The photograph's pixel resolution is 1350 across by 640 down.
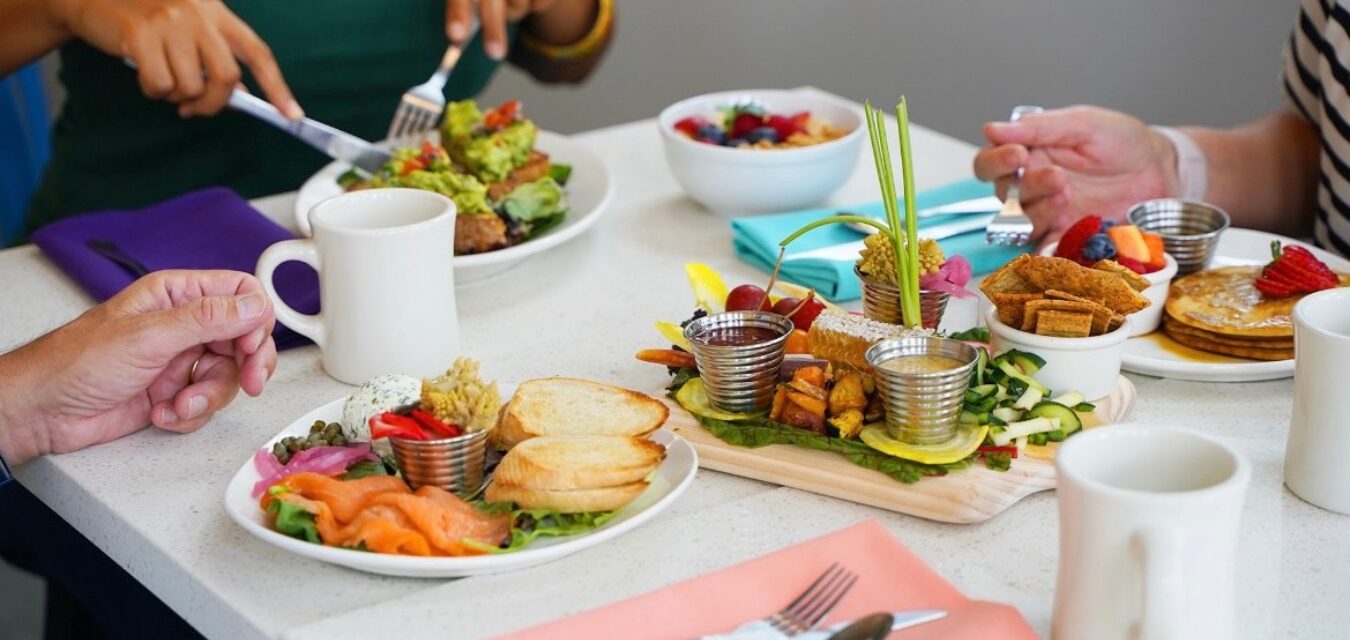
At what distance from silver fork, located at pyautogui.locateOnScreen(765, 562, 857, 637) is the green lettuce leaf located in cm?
32

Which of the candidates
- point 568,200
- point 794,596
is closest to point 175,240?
point 568,200

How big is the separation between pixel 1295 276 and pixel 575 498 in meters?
0.71

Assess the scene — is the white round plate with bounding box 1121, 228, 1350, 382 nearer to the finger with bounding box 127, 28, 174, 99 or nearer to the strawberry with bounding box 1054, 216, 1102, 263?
the strawberry with bounding box 1054, 216, 1102, 263

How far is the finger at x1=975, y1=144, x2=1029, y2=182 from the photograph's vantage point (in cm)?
154

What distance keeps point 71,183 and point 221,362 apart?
3.84 feet

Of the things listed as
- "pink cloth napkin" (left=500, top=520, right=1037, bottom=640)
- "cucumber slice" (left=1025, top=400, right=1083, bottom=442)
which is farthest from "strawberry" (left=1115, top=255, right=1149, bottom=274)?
"pink cloth napkin" (left=500, top=520, right=1037, bottom=640)

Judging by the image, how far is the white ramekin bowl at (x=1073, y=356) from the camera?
1.11m

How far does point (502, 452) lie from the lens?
3.55ft

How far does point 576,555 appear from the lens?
A: 98cm

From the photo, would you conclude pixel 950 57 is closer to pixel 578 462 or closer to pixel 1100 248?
pixel 1100 248

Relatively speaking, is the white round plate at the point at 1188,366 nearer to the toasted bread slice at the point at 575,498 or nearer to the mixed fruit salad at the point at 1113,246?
the mixed fruit salad at the point at 1113,246

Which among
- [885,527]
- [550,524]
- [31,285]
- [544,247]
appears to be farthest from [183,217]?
[885,527]

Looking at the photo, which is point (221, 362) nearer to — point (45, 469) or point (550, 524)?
point (45, 469)

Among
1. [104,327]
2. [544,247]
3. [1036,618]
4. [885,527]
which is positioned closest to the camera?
[1036,618]
